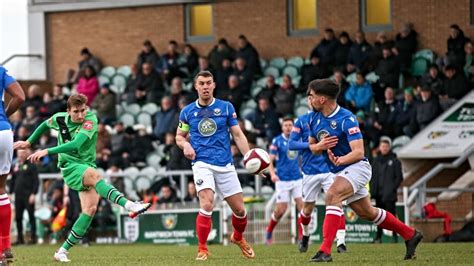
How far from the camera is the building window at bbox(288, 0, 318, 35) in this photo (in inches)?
1312

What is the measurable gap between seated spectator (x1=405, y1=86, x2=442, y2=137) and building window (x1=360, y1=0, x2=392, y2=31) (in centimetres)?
431

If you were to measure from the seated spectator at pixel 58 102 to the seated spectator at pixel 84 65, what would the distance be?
0.78 m

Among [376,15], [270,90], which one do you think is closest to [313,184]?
[270,90]

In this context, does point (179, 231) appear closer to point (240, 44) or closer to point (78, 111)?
point (240, 44)

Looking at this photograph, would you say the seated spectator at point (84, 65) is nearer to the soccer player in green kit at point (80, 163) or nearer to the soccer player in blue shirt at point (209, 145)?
the soccer player in green kit at point (80, 163)

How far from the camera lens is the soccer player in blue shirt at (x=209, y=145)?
645 inches

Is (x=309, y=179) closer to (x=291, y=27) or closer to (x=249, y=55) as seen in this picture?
(x=249, y=55)

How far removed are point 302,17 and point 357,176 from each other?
19.1 m

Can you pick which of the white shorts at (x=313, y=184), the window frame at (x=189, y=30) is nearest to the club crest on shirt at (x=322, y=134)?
the white shorts at (x=313, y=184)

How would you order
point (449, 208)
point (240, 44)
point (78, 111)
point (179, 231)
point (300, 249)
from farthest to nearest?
point (240, 44) < point (179, 231) < point (449, 208) < point (300, 249) < point (78, 111)

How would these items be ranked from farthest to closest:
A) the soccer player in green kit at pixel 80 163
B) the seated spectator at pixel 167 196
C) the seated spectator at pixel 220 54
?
the seated spectator at pixel 220 54, the seated spectator at pixel 167 196, the soccer player in green kit at pixel 80 163

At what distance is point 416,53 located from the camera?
30.5m

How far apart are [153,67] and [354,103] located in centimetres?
651

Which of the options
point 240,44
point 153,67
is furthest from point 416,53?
point 153,67
